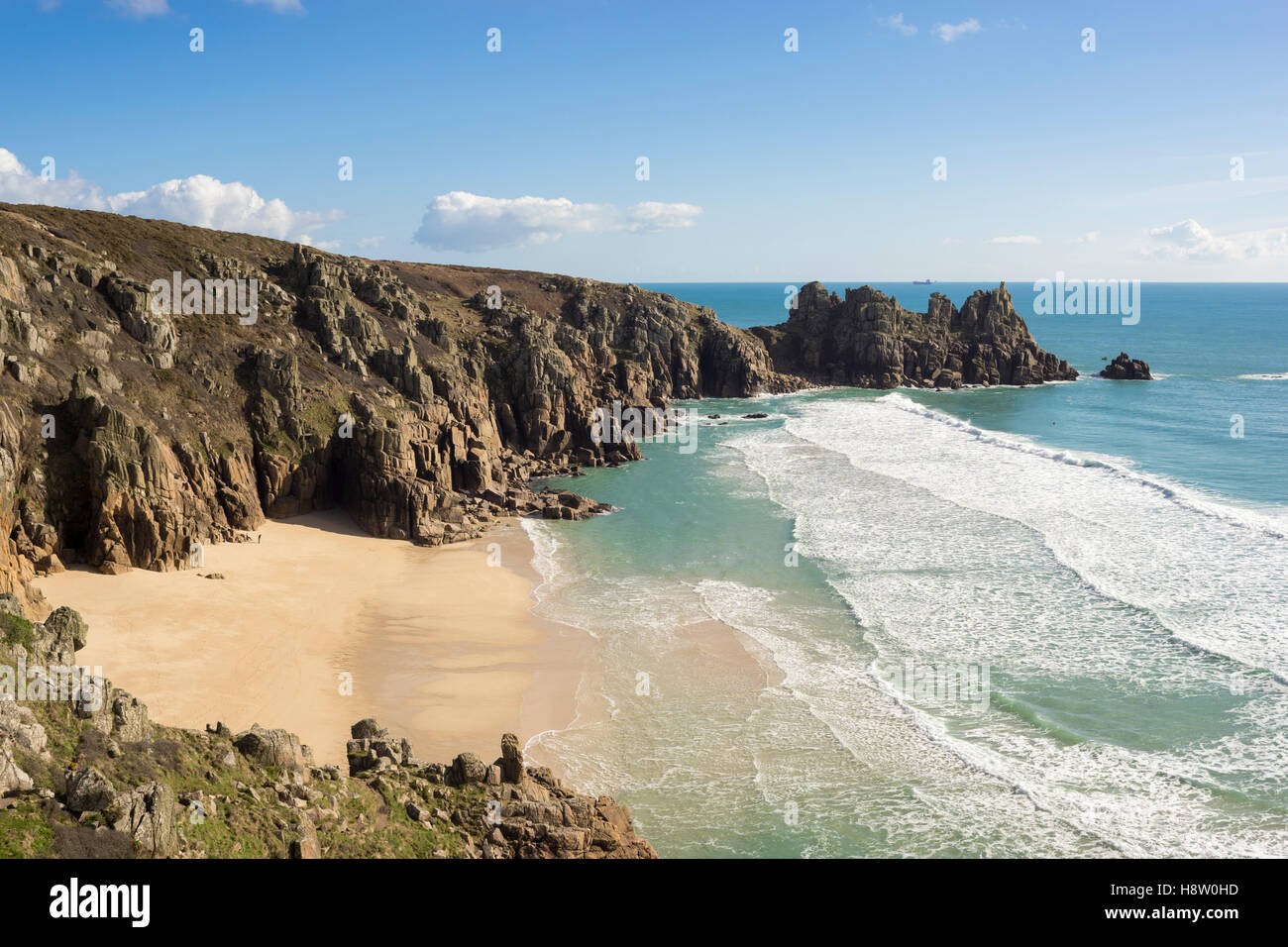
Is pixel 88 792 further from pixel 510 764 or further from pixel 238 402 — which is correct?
pixel 238 402

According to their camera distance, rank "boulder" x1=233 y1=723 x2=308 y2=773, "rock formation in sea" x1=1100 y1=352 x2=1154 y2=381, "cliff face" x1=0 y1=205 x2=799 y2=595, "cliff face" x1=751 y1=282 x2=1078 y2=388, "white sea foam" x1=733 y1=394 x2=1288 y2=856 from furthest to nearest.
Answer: "rock formation in sea" x1=1100 y1=352 x2=1154 y2=381, "cliff face" x1=751 y1=282 x2=1078 y2=388, "cliff face" x1=0 y1=205 x2=799 y2=595, "white sea foam" x1=733 y1=394 x2=1288 y2=856, "boulder" x1=233 y1=723 x2=308 y2=773

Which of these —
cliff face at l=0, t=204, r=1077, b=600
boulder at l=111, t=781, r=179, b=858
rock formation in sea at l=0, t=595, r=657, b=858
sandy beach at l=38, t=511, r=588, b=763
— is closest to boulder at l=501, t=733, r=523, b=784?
rock formation in sea at l=0, t=595, r=657, b=858

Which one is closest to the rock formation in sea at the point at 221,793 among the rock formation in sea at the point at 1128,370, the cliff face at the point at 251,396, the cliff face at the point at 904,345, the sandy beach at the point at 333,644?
the sandy beach at the point at 333,644

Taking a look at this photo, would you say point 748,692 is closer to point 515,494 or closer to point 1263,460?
point 515,494

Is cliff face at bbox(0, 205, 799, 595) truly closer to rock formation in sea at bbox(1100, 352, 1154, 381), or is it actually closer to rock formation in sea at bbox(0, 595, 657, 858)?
rock formation in sea at bbox(0, 595, 657, 858)

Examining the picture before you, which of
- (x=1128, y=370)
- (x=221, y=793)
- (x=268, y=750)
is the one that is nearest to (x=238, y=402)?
(x=268, y=750)
